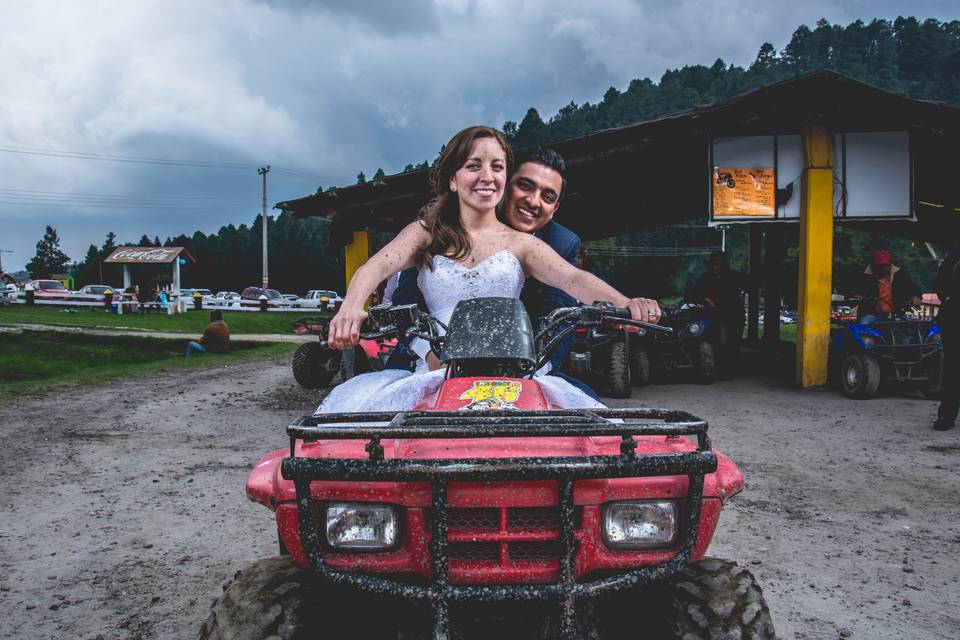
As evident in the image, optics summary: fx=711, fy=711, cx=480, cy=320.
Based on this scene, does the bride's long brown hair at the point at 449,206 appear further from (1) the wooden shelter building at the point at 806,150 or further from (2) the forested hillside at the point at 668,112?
(2) the forested hillside at the point at 668,112

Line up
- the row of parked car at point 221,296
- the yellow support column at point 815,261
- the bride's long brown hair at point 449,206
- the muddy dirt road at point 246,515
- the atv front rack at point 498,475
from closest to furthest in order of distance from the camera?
the atv front rack at point 498,475 → the bride's long brown hair at point 449,206 → the muddy dirt road at point 246,515 → the yellow support column at point 815,261 → the row of parked car at point 221,296

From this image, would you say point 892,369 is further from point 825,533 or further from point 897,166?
point 825,533

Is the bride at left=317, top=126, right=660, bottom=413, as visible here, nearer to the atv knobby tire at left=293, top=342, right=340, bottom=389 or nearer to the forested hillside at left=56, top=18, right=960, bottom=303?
the atv knobby tire at left=293, top=342, right=340, bottom=389

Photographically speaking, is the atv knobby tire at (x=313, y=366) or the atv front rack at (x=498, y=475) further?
the atv knobby tire at (x=313, y=366)

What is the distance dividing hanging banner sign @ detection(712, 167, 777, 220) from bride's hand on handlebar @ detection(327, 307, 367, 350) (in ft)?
29.3

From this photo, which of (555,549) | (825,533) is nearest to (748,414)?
(825,533)

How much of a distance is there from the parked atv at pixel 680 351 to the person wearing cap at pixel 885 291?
204 cm

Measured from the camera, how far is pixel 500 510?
1.73 metres

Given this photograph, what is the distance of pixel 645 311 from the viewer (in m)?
2.59

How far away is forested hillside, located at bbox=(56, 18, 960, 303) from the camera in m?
60.7

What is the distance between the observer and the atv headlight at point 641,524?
183cm

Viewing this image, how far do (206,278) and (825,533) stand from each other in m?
77.7

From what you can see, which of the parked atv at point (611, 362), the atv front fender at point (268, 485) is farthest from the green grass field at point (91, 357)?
the atv front fender at point (268, 485)

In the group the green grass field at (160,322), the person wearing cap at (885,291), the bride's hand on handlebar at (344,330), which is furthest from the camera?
the green grass field at (160,322)
